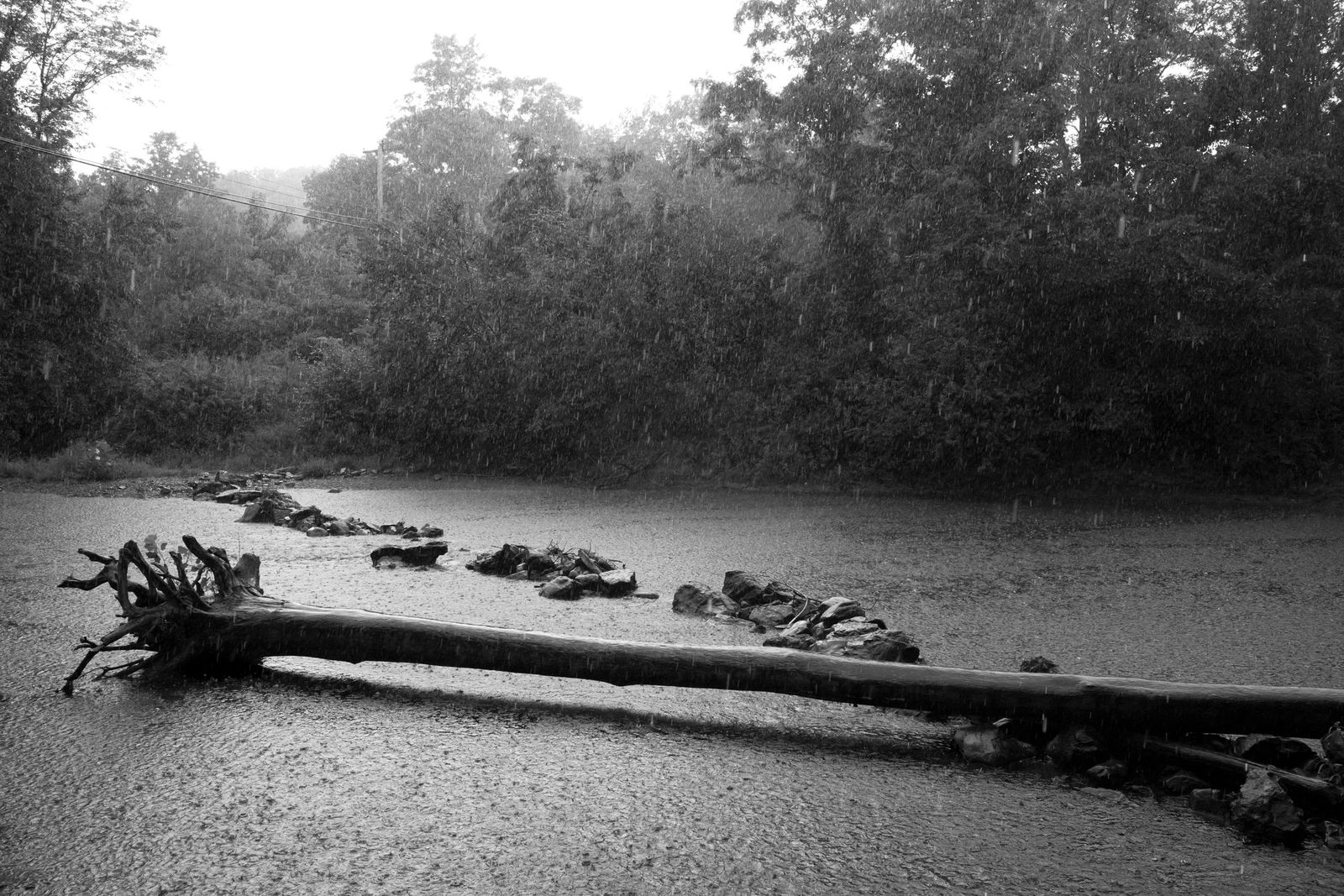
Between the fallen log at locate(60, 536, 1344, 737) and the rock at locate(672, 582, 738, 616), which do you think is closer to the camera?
the fallen log at locate(60, 536, 1344, 737)

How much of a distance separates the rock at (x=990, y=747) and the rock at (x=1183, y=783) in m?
0.43

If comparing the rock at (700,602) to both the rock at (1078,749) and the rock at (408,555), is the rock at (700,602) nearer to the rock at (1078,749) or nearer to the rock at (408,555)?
the rock at (408,555)

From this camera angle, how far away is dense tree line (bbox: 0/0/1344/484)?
42.0 ft

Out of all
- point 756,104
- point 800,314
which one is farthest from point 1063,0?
point 800,314

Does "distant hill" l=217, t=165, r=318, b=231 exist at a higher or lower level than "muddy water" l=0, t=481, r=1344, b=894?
higher

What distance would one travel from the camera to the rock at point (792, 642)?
4.53 meters

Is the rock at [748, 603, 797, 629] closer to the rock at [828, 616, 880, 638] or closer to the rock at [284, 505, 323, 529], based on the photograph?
the rock at [828, 616, 880, 638]

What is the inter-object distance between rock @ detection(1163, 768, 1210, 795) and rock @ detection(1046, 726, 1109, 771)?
0.22 meters

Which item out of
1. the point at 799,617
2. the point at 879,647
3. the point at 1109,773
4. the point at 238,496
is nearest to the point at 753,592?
the point at 799,617

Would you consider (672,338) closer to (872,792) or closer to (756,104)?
(756,104)

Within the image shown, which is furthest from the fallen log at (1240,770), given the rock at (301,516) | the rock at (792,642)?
the rock at (301,516)

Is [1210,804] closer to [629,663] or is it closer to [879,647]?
[879,647]

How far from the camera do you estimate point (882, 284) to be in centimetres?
1448

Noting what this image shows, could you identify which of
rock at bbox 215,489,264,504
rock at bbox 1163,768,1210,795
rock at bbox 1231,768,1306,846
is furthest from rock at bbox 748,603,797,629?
rock at bbox 215,489,264,504
